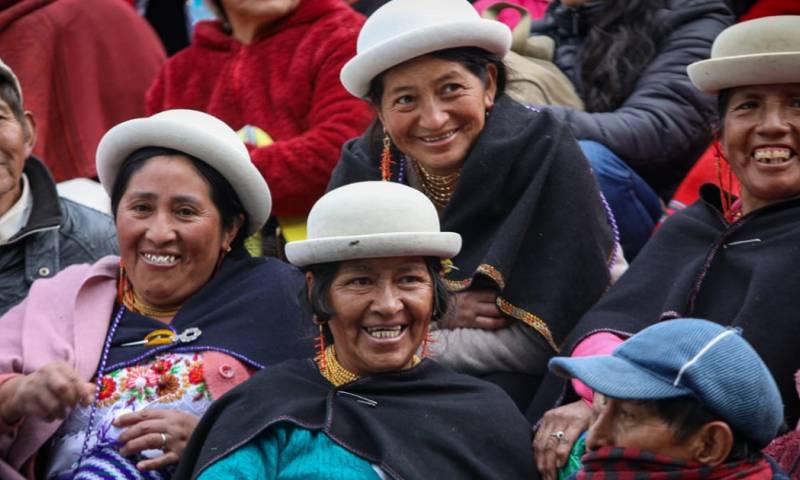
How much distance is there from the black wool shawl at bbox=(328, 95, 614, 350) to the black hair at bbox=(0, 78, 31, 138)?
5.85 feet

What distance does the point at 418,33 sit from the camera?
5.28 meters

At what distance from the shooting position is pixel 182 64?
6984 millimetres

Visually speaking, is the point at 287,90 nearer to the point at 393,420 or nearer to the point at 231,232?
the point at 231,232

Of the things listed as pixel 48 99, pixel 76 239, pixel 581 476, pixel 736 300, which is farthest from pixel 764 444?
pixel 48 99

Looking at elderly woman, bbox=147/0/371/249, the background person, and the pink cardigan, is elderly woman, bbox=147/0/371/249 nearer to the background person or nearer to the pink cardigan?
the background person

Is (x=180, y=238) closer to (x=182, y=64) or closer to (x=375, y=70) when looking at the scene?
(x=375, y=70)

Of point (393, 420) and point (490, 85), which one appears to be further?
point (490, 85)

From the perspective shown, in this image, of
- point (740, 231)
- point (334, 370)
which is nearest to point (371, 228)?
point (334, 370)

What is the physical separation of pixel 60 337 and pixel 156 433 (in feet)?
1.86

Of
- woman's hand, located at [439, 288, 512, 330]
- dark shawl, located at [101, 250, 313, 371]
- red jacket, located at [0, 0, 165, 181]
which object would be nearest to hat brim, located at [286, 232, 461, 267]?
dark shawl, located at [101, 250, 313, 371]

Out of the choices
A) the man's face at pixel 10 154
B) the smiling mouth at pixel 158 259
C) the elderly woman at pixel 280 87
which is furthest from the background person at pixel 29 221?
the smiling mouth at pixel 158 259

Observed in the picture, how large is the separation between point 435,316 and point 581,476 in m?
0.91

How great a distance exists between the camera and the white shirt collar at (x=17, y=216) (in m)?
6.13

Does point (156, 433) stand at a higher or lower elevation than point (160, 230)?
lower
